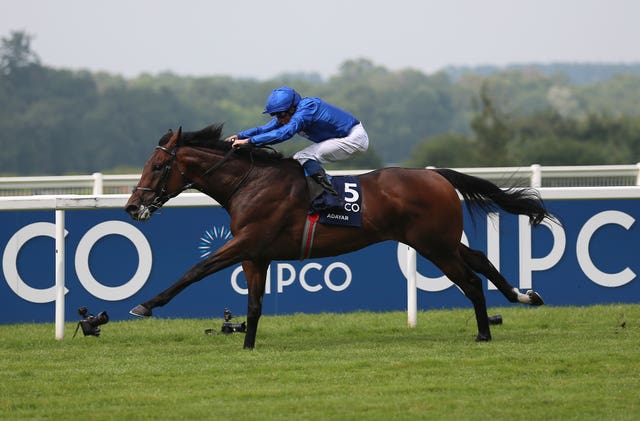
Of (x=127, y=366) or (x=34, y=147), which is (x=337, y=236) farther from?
(x=34, y=147)

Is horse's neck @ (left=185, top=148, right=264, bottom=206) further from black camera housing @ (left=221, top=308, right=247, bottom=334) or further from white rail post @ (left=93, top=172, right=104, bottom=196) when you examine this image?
white rail post @ (left=93, top=172, right=104, bottom=196)

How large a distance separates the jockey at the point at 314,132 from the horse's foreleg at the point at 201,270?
26.2 inches

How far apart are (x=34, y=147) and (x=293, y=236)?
223 ft

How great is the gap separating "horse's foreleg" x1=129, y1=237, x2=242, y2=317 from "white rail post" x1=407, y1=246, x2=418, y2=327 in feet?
5.83

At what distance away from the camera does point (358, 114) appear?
10256cm

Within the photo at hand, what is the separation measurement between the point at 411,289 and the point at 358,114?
9351 cm

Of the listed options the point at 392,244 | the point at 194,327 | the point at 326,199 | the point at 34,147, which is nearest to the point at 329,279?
the point at 392,244

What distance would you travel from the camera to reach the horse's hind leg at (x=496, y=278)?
8.84 m

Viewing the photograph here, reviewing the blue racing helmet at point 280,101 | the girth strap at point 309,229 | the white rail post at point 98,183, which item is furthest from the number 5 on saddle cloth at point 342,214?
the white rail post at point 98,183

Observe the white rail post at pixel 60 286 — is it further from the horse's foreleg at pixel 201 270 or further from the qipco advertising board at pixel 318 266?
the horse's foreleg at pixel 201 270

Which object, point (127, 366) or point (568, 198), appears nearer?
point (127, 366)

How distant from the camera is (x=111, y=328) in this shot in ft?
31.8

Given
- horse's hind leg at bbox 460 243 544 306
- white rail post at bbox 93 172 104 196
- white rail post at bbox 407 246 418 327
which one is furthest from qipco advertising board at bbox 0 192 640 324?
white rail post at bbox 93 172 104 196

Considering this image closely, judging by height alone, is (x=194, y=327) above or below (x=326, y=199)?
below
